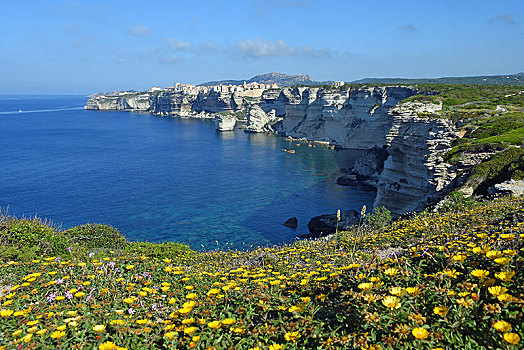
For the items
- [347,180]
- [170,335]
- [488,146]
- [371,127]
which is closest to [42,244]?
[170,335]

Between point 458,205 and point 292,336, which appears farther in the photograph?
point 458,205

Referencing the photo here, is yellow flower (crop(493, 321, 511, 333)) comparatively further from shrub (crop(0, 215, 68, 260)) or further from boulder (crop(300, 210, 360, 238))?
boulder (crop(300, 210, 360, 238))

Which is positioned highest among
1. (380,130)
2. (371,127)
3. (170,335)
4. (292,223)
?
(170,335)

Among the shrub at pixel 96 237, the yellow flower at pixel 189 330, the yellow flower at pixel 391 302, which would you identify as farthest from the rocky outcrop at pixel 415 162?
the yellow flower at pixel 189 330

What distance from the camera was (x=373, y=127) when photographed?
8919 centimetres

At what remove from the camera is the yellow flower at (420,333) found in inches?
120

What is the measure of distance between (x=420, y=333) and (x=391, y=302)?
38 cm

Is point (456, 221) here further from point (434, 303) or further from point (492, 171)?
point (492, 171)

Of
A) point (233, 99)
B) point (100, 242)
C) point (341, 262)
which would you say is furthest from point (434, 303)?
point (233, 99)

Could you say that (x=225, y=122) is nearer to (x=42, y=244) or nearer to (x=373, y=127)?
(x=373, y=127)

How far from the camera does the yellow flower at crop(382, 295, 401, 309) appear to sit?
11.0 ft

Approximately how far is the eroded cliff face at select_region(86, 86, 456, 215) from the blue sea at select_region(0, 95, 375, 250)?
859cm

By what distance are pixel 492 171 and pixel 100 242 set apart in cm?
2299

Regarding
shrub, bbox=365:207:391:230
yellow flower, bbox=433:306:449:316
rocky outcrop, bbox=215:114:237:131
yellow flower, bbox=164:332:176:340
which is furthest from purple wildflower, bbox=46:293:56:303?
rocky outcrop, bbox=215:114:237:131
